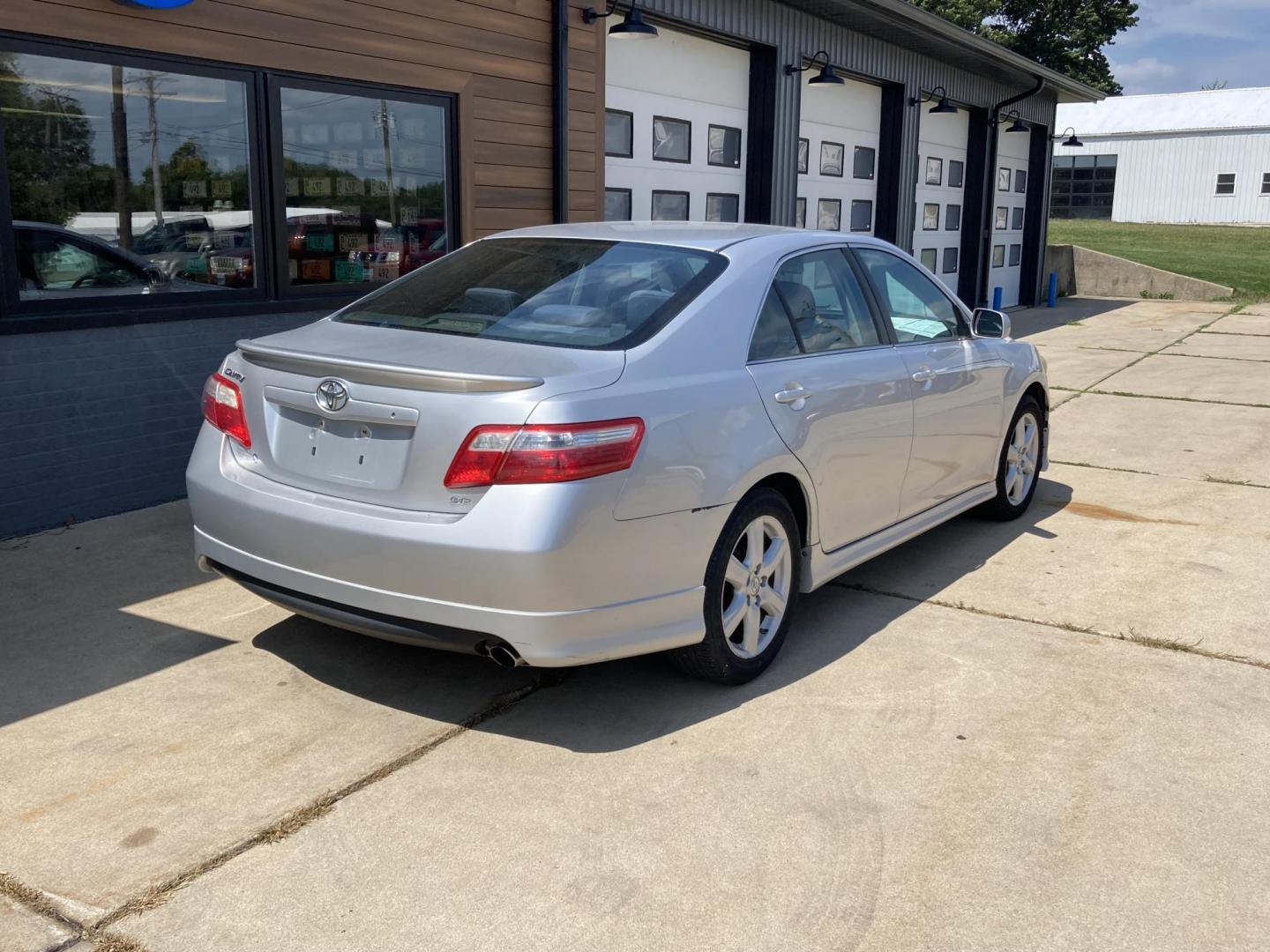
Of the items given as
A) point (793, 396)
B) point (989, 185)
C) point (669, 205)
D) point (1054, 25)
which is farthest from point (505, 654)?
point (1054, 25)

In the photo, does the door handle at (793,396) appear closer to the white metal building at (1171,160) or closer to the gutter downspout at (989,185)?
the gutter downspout at (989,185)

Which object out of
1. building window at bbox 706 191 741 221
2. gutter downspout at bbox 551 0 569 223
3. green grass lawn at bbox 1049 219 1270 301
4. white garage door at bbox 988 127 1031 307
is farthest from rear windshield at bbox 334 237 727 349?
green grass lawn at bbox 1049 219 1270 301

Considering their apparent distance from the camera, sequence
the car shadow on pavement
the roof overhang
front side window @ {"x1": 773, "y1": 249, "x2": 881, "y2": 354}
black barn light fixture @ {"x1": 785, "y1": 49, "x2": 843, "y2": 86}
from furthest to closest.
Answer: black barn light fixture @ {"x1": 785, "y1": 49, "x2": 843, "y2": 86} < the roof overhang < front side window @ {"x1": 773, "y1": 249, "x2": 881, "y2": 354} < the car shadow on pavement

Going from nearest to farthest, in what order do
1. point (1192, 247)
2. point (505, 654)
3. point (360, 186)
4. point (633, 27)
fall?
point (505, 654) → point (360, 186) → point (633, 27) → point (1192, 247)

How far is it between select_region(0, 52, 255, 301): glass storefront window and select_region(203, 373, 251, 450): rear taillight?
2.25 meters

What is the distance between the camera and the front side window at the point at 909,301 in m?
5.23

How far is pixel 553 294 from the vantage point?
14.0 feet

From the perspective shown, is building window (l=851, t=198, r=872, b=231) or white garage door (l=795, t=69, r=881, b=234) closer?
white garage door (l=795, t=69, r=881, b=234)

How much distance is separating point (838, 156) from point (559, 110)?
5629mm

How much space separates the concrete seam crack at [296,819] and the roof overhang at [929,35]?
369 inches

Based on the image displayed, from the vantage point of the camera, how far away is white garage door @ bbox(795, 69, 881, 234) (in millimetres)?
12969

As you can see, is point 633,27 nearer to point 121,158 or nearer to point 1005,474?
point 121,158

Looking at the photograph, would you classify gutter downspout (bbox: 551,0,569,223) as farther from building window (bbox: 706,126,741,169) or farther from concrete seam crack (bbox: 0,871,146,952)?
concrete seam crack (bbox: 0,871,146,952)

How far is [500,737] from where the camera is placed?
381cm
